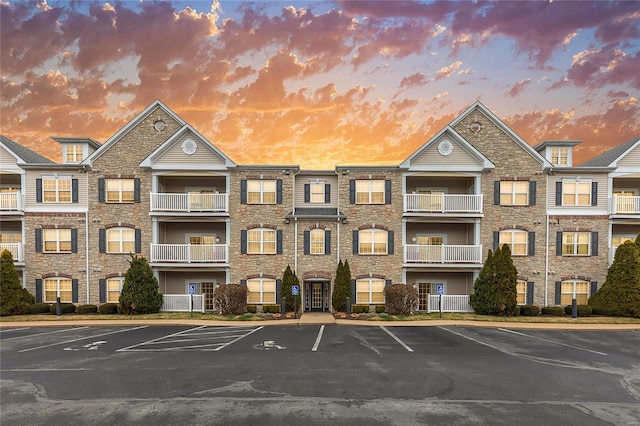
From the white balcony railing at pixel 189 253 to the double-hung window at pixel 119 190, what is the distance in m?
4.17

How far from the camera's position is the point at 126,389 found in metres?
9.37

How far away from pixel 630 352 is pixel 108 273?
2998 centimetres

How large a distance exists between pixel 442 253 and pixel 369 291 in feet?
19.0

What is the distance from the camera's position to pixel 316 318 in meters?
19.9

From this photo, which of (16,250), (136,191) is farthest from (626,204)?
(16,250)

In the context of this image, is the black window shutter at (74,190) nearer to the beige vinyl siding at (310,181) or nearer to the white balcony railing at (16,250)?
the white balcony railing at (16,250)

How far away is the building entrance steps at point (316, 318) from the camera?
1886cm

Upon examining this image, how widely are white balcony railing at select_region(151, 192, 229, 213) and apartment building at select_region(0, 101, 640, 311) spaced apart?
73 millimetres

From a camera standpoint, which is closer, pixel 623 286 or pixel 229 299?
pixel 623 286

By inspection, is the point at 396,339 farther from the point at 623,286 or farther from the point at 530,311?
the point at 623,286

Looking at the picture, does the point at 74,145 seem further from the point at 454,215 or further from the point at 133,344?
the point at 454,215

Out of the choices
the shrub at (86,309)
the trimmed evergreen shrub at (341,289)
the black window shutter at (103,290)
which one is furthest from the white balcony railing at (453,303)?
the shrub at (86,309)

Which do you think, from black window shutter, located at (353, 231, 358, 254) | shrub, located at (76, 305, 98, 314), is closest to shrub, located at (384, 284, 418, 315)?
black window shutter, located at (353, 231, 358, 254)

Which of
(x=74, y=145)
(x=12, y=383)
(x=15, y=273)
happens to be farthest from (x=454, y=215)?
(x=15, y=273)
